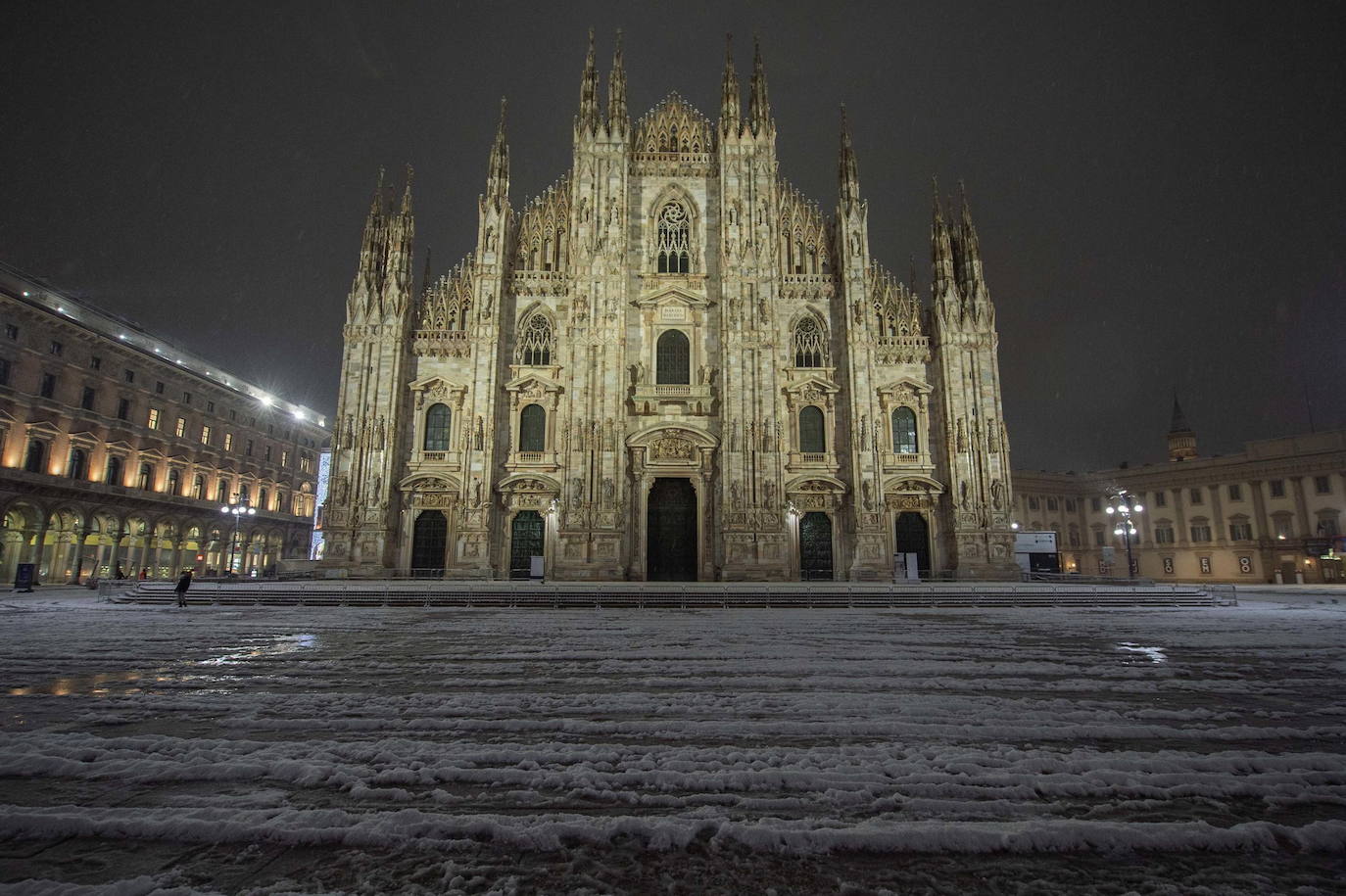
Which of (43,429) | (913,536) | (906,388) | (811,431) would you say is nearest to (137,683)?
(811,431)

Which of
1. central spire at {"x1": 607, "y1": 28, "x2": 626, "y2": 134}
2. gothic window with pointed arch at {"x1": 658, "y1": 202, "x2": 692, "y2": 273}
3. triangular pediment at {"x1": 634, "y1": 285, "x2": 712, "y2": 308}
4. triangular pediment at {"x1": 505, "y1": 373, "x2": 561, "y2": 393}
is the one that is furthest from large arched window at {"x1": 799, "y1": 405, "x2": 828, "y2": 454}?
central spire at {"x1": 607, "y1": 28, "x2": 626, "y2": 134}

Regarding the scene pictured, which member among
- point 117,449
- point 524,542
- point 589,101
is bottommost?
point 524,542

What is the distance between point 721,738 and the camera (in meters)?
4.03

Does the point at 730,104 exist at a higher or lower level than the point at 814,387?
higher

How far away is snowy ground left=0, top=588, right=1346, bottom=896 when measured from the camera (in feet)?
7.62

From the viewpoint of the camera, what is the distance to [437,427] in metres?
30.7

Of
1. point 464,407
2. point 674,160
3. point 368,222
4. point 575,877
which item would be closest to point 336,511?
point 464,407

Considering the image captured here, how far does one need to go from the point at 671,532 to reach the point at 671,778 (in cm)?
2721

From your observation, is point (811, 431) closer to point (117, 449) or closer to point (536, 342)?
point (536, 342)

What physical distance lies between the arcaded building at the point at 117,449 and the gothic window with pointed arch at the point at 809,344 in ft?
104

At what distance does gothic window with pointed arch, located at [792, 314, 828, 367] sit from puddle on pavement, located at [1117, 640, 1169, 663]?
76.1 ft

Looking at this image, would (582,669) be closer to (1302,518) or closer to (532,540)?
(532,540)

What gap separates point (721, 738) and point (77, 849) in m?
3.06

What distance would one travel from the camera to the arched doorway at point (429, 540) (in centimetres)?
2934
